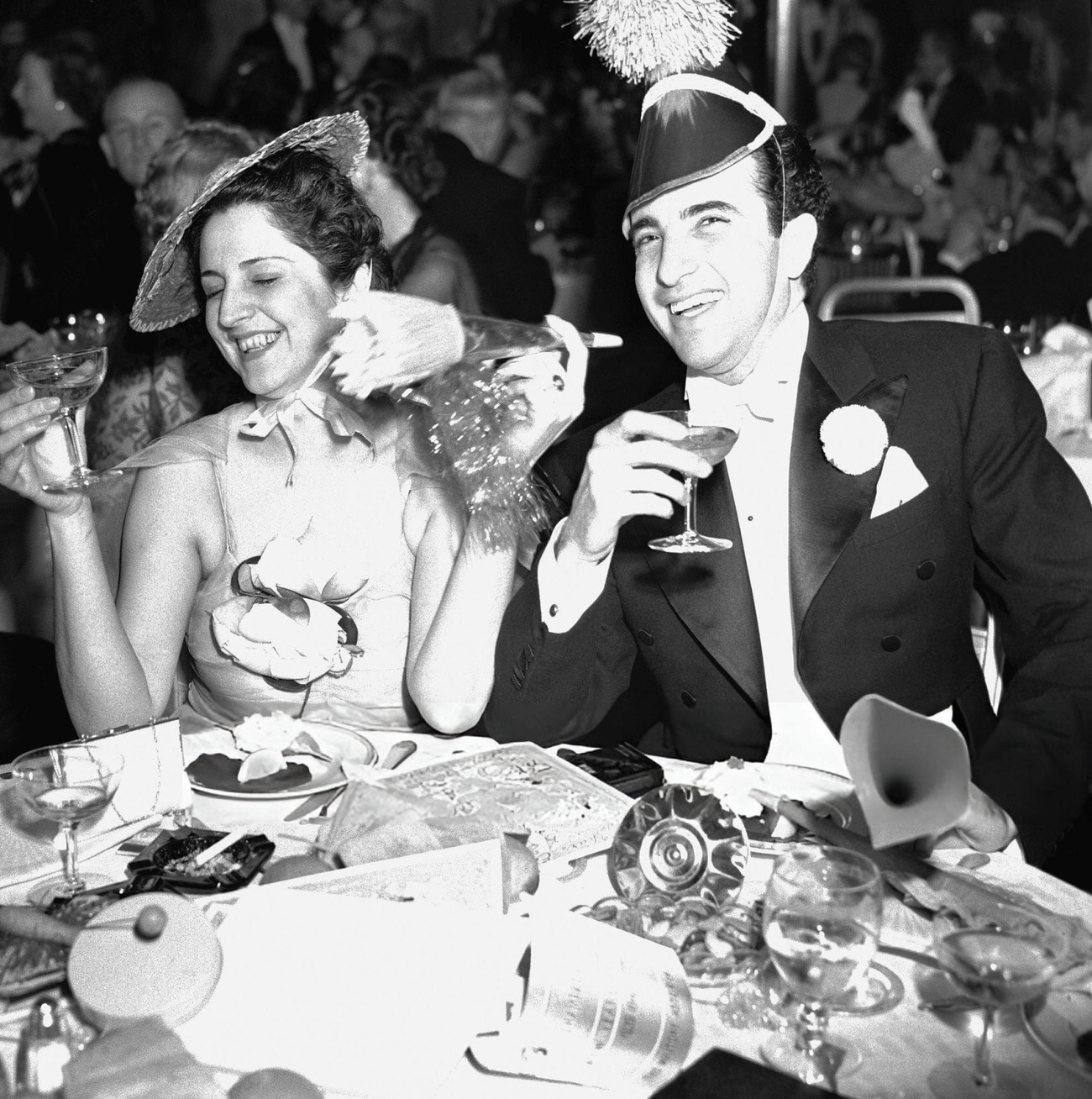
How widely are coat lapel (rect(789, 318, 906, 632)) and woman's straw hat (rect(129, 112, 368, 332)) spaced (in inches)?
40.1

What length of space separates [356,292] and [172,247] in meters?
0.40

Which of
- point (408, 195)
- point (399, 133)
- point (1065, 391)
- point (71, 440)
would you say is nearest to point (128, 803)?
point (71, 440)

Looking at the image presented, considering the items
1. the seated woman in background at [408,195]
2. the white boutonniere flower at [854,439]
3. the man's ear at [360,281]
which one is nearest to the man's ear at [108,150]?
the seated woman in background at [408,195]

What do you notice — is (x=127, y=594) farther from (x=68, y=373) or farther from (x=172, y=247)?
(x=172, y=247)

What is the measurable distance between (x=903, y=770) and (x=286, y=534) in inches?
58.7

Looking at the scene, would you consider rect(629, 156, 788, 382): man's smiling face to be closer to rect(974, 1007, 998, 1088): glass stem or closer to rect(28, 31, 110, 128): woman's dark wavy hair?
rect(974, 1007, 998, 1088): glass stem

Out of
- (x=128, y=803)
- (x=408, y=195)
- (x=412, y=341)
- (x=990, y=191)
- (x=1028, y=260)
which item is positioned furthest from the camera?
(x=990, y=191)

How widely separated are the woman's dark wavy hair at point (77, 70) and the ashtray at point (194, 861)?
6.96 metres

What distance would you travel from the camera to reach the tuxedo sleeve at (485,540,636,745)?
201cm

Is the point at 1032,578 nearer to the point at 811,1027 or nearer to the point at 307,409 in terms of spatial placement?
the point at 811,1027

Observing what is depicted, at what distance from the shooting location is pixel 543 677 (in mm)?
2012

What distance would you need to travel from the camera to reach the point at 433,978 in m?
1.05

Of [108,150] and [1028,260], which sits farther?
[1028,260]

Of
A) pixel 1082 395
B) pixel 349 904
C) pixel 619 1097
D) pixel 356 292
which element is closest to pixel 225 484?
pixel 356 292
